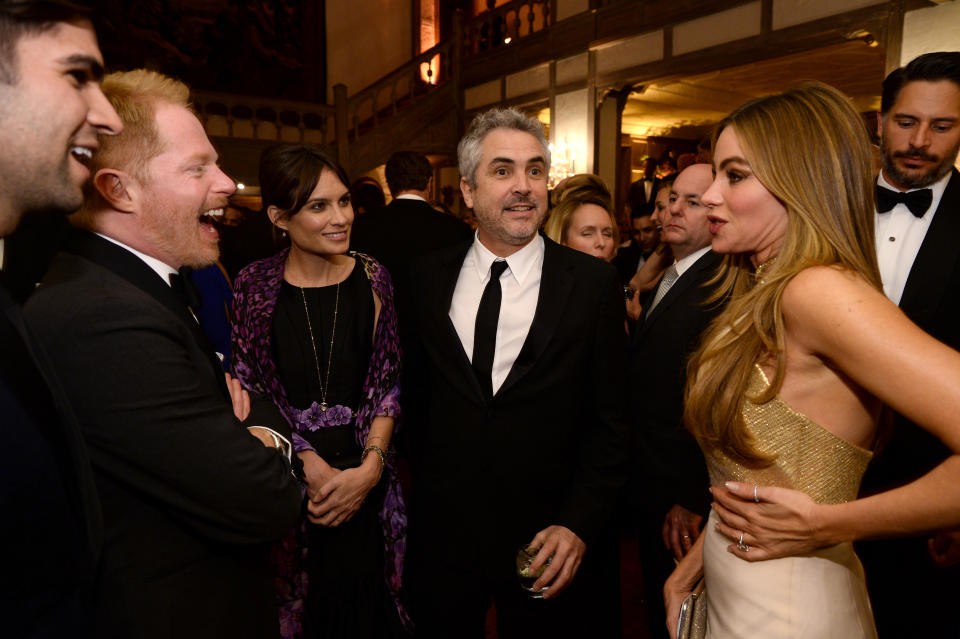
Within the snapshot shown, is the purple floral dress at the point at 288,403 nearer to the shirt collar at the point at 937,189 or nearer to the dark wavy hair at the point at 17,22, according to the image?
the dark wavy hair at the point at 17,22

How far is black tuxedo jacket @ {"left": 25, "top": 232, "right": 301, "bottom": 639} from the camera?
1010 mm

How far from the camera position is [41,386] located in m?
0.81

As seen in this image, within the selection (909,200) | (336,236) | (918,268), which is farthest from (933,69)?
(336,236)

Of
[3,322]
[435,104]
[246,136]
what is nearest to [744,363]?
[3,322]

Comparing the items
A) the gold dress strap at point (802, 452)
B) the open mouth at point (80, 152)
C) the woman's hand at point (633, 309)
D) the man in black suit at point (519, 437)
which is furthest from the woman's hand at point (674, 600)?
the woman's hand at point (633, 309)

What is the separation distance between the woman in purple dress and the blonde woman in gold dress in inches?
43.7

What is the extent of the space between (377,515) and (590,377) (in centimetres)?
89

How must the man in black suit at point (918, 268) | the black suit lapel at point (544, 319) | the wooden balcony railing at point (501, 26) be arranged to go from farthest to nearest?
the wooden balcony railing at point (501, 26) → the man in black suit at point (918, 268) → the black suit lapel at point (544, 319)

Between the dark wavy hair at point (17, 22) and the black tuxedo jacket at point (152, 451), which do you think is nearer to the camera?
the dark wavy hair at point (17, 22)

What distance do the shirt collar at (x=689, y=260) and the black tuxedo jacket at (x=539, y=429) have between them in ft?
1.51

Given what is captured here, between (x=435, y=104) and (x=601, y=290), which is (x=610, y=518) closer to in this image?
(x=601, y=290)

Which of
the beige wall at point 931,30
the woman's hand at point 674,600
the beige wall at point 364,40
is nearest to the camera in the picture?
the woman's hand at point 674,600

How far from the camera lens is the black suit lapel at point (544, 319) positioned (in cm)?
170

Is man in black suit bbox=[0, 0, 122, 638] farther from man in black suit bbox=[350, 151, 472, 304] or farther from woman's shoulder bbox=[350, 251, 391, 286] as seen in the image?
man in black suit bbox=[350, 151, 472, 304]
